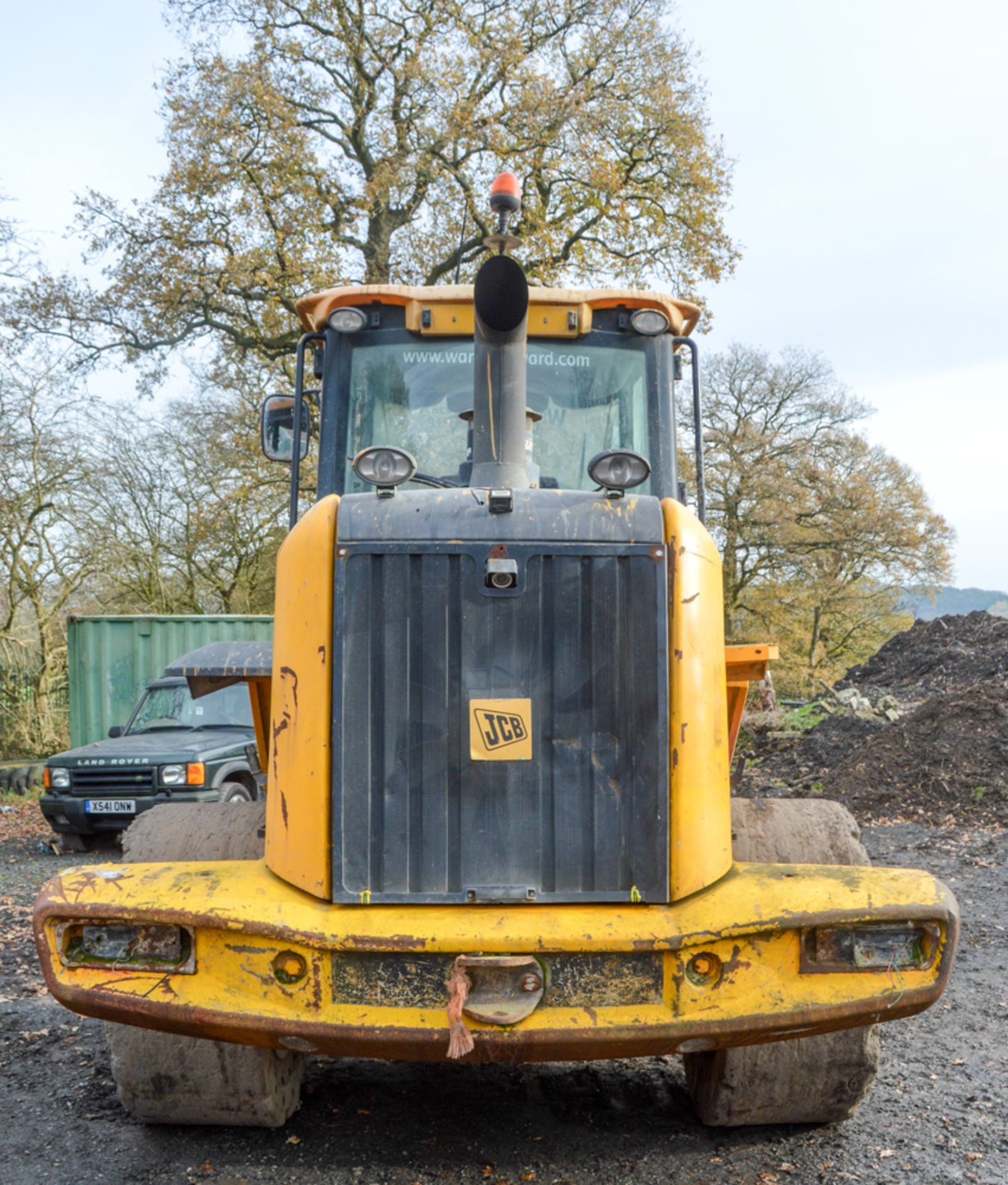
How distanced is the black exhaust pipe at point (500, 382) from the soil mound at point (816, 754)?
29.6 ft

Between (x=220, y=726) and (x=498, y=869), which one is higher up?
(x=498, y=869)

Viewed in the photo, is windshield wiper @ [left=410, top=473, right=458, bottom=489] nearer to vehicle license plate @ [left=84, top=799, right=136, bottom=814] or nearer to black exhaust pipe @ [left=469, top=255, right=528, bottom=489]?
black exhaust pipe @ [left=469, top=255, right=528, bottom=489]

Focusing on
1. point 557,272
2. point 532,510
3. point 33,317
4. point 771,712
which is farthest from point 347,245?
point 532,510

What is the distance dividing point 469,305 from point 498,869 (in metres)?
2.36

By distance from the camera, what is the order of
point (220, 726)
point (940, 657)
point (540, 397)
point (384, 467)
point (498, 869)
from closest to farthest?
point (498, 869), point (384, 467), point (540, 397), point (220, 726), point (940, 657)

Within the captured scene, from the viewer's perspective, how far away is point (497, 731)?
3.05 meters

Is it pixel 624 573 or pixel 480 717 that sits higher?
pixel 624 573

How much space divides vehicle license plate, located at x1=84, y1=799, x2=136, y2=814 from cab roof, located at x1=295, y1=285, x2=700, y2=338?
21.8ft

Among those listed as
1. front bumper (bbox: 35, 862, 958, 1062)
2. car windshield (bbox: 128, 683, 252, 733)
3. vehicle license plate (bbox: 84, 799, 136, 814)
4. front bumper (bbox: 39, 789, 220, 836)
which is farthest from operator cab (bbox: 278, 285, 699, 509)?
car windshield (bbox: 128, 683, 252, 733)

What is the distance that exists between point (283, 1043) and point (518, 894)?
2.36 ft

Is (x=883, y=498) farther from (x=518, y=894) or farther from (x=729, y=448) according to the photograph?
(x=518, y=894)

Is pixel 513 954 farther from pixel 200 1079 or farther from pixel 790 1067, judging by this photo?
pixel 200 1079

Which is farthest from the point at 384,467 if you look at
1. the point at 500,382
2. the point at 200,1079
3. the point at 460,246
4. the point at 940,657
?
the point at 940,657

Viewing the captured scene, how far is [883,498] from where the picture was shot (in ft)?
88.2
